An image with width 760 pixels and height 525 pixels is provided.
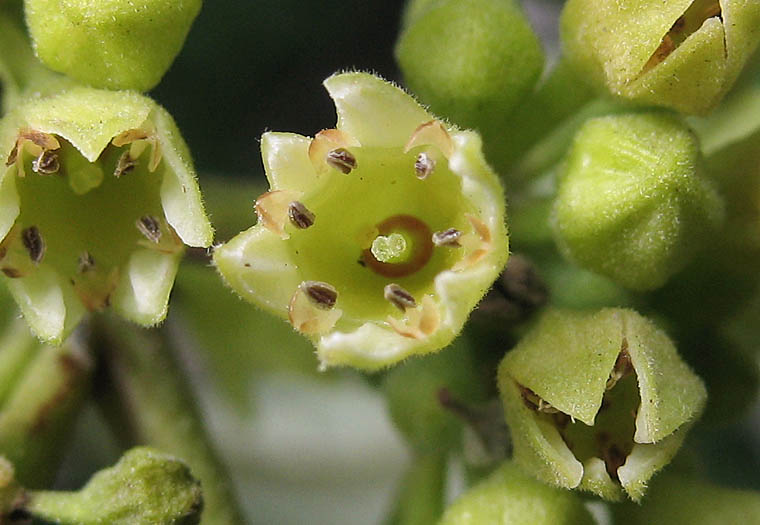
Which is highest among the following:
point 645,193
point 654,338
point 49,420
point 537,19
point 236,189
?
point 645,193

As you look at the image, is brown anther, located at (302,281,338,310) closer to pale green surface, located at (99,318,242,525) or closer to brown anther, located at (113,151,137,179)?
brown anther, located at (113,151,137,179)

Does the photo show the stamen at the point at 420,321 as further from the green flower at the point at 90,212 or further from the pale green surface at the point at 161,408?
the pale green surface at the point at 161,408

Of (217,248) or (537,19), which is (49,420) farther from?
(537,19)

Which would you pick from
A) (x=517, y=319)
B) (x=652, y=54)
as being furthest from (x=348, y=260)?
(x=652, y=54)

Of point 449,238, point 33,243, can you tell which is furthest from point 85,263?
point 449,238

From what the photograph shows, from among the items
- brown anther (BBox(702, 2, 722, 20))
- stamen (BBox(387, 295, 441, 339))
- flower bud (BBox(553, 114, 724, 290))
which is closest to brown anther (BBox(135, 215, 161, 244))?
stamen (BBox(387, 295, 441, 339))
